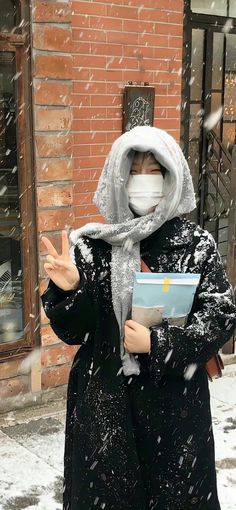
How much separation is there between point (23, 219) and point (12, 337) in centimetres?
81

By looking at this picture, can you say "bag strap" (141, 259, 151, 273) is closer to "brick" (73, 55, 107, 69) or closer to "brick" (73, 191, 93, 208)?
"brick" (73, 191, 93, 208)

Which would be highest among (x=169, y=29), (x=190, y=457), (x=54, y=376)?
(x=169, y=29)

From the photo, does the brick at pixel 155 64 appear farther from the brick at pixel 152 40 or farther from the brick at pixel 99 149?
the brick at pixel 99 149

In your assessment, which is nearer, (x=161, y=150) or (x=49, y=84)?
(x=161, y=150)

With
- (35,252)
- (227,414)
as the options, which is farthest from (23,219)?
(227,414)

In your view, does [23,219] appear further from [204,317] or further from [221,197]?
[221,197]

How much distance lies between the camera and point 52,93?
13.0ft

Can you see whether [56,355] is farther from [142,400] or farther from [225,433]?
[142,400]

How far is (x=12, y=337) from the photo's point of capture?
13.9 ft

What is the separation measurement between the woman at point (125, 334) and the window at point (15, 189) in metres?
1.95

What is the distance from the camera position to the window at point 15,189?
12.6 ft

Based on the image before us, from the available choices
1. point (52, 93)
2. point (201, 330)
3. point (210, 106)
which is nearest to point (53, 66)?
point (52, 93)

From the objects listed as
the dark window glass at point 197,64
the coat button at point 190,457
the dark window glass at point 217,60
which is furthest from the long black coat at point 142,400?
the dark window glass at point 217,60

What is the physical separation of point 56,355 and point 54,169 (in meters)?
1.29
